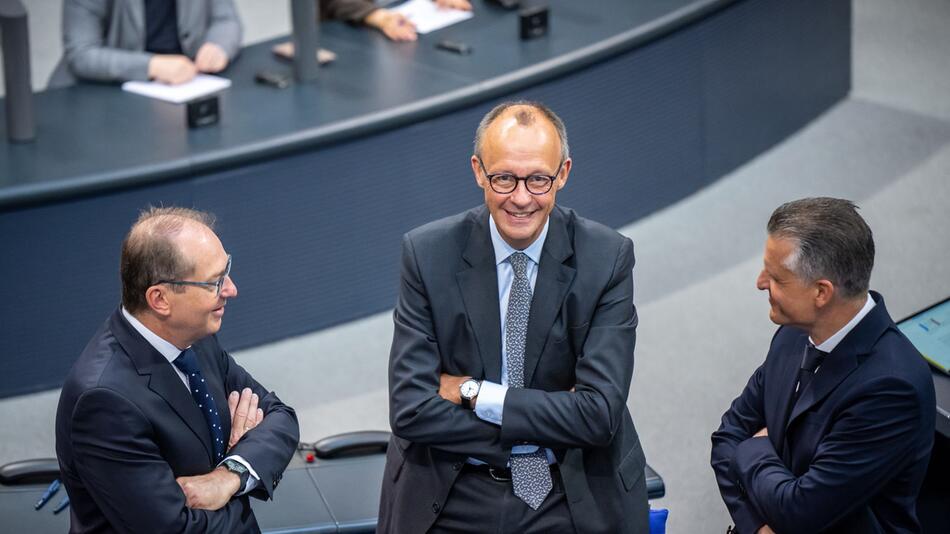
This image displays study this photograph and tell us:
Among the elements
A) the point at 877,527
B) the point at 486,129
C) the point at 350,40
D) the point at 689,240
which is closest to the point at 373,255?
the point at 350,40

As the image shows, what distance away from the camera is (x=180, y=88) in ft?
15.9

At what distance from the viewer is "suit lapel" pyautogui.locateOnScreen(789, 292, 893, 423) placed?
101 inches

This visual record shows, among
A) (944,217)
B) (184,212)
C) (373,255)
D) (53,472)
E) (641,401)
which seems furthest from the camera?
(944,217)

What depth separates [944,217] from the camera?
5594mm

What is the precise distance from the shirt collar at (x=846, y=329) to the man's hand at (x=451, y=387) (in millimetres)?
730

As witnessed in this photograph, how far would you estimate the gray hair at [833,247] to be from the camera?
8.27 ft

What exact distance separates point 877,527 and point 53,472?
6.74ft

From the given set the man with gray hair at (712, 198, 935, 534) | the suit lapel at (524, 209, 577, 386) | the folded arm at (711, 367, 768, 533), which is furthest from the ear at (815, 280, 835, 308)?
the suit lapel at (524, 209, 577, 386)

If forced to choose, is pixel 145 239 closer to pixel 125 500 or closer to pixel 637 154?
pixel 125 500

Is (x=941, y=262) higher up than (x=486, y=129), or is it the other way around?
(x=486, y=129)

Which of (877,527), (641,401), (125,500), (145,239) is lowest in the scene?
(641,401)

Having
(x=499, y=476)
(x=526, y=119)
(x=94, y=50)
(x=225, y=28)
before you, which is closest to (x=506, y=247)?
(x=526, y=119)

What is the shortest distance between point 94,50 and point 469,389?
2.81 meters

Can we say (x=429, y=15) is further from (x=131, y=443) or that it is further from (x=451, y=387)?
(x=131, y=443)
